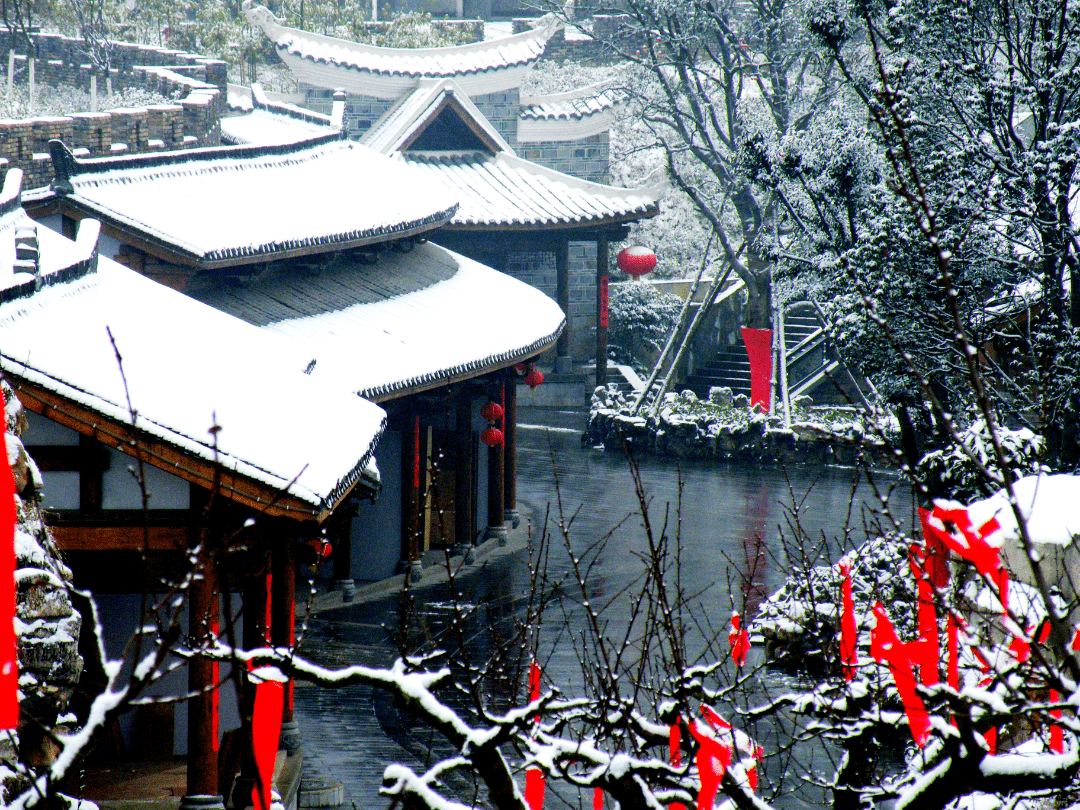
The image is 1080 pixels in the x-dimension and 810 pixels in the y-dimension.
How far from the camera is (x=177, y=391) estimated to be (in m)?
8.30

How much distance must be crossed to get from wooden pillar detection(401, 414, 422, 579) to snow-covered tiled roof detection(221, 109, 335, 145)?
8190mm

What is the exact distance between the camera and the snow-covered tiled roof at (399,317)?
14031mm

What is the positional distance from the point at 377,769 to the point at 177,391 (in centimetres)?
346

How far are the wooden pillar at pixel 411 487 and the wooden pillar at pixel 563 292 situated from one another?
1316 cm

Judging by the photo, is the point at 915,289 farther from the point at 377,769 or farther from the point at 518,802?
the point at 518,802

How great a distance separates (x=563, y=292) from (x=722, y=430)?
660 centimetres

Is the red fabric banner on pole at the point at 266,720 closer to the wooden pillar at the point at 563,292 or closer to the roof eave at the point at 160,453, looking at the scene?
the roof eave at the point at 160,453

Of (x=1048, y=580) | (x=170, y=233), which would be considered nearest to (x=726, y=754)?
(x=1048, y=580)

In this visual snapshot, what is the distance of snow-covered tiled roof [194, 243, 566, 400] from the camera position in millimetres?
14031

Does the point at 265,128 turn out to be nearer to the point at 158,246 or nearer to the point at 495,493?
the point at 495,493

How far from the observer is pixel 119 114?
53.8 feet

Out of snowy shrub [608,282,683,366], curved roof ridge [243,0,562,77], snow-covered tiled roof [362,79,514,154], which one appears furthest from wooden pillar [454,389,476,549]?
snowy shrub [608,282,683,366]

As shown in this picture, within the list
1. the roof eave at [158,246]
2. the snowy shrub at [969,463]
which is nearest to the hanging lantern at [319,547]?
the roof eave at [158,246]

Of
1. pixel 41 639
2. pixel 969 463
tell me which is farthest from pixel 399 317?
pixel 41 639
